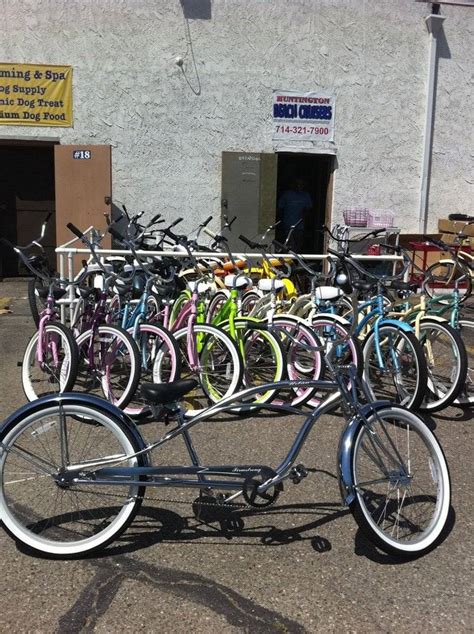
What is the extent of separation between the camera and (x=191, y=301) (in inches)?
→ 185

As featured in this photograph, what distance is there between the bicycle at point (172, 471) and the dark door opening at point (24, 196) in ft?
27.0

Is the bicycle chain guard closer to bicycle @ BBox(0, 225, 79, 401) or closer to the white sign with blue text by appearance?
bicycle @ BBox(0, 225, 79, 401)

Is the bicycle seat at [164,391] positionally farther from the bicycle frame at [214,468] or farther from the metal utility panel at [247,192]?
the metal utility panel at [247,192]

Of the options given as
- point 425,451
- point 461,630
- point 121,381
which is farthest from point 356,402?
point 121,381

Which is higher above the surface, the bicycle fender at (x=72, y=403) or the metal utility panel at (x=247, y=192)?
the metal utility panel at (x=247, y=192)

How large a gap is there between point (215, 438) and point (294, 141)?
22.4ft

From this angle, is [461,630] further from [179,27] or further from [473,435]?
[179,27]

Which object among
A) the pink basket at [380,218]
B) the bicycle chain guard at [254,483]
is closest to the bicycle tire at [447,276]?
the pink basket at [380,218]

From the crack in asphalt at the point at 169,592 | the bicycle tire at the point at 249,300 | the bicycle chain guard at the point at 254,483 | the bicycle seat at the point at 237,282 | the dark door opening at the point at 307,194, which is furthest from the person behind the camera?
the dark door opening at the point at 307,194

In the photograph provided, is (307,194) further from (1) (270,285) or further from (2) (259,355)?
(2) (259,355)

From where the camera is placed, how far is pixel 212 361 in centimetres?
448

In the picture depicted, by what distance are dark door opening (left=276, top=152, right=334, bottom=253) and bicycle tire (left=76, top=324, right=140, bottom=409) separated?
20.7 ft

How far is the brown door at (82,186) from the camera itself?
919 cm

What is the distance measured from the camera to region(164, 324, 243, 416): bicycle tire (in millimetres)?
4270
